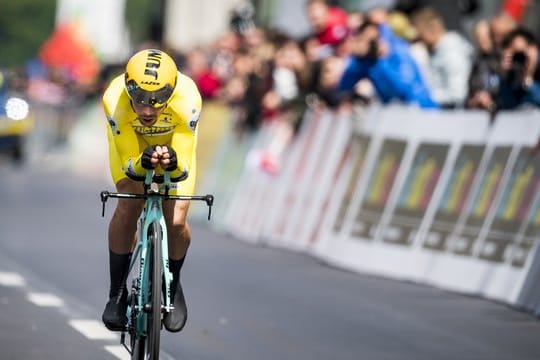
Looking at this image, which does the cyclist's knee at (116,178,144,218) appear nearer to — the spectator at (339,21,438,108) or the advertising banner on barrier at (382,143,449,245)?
the advertising banner on barrier at (382,143,449,245)

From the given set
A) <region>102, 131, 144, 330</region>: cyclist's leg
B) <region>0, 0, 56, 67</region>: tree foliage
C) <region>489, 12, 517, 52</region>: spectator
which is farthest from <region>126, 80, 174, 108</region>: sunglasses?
<region>0, 0, 56, 67</region>: tree foliage

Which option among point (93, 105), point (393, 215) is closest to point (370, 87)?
point (393, 215)

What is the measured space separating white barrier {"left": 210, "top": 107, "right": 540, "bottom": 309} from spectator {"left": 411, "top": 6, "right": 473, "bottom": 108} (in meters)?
0.79

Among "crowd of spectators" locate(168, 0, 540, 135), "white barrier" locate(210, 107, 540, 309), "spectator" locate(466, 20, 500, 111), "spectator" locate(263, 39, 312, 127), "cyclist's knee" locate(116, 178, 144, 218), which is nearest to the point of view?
"cyclist's knee" locate(116, 178, 144, 218)

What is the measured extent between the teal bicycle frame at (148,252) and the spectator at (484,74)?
635 cm

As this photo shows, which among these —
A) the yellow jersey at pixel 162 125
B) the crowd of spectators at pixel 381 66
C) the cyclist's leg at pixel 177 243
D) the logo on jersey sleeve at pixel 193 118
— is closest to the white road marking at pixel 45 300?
the cyclist's leg at pixel 177 243

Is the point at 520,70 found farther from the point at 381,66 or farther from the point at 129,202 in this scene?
the point at 129,202

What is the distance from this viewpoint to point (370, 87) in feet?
55.8

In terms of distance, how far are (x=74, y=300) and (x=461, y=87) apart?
571cm

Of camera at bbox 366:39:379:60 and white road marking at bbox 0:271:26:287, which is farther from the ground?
camera at bbox 366:39:379:60

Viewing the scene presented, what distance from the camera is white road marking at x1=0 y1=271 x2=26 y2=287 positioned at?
13.2 m

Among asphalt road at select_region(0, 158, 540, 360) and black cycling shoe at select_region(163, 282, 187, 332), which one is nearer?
black cycling shoe at select_region(163, 282, 187, 332)

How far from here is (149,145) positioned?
29.8 feet

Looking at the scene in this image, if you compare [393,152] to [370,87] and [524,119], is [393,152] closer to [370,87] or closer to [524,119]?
[370,87]
